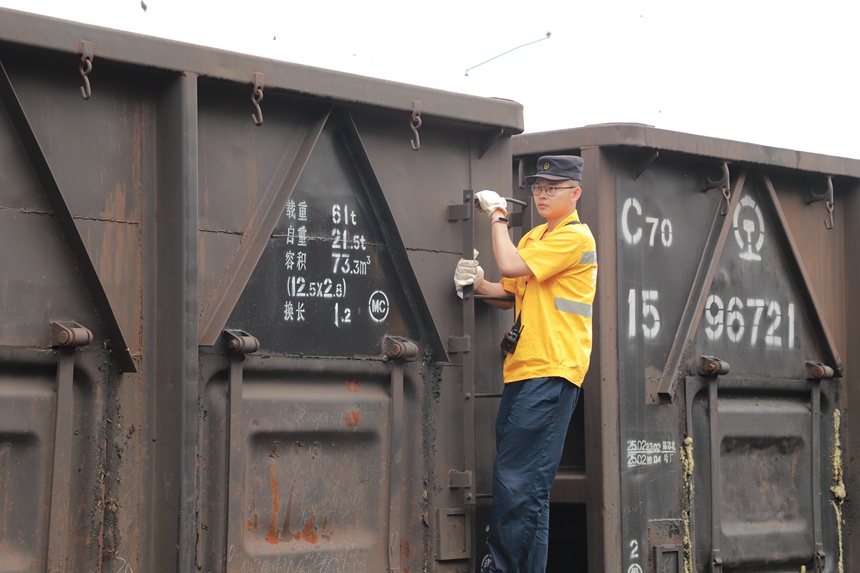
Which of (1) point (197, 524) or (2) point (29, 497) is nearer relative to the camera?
(2) point (29, 497)

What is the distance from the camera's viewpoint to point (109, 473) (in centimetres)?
369

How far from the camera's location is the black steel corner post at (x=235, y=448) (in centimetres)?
390

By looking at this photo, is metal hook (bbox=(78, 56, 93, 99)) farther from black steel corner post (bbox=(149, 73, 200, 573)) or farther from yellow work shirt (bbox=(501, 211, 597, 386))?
yellow work shirt (bbox=(501, 211, 597, 386))

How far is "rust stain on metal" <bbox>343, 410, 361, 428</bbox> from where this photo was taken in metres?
4.23

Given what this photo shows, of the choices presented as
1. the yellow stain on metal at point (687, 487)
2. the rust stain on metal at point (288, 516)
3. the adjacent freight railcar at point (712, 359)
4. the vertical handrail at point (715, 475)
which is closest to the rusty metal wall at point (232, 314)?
the rust stain on metal at point (288, 516)

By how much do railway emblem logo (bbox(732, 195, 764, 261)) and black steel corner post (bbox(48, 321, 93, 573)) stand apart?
3311mm

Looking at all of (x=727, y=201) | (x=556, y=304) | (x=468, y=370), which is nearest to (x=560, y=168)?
(x=556, y=304)

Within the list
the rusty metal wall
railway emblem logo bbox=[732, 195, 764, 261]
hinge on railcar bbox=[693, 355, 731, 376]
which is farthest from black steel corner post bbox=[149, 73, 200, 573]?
railway emblem logo bbox=[732, 195, 764, 261]

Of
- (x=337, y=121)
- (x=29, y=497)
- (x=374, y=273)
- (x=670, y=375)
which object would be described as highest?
(x=337, y=121)

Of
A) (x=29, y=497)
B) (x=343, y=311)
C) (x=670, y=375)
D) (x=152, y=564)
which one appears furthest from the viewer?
(x=670, y=375)

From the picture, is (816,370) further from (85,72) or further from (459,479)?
(85,72)

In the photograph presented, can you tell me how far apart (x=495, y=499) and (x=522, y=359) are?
1.88ft

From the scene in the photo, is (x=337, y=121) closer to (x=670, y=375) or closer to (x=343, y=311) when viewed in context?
(x=343, y=311)

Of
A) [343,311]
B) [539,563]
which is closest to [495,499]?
[539,563]
